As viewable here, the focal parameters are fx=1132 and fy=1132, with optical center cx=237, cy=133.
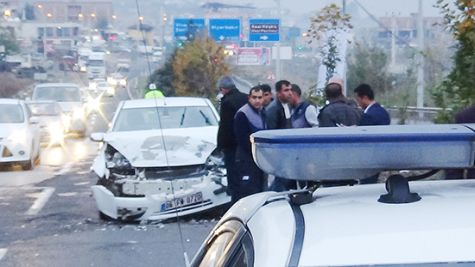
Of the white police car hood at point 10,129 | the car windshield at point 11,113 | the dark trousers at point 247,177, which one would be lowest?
the white police car hood at point 10,129

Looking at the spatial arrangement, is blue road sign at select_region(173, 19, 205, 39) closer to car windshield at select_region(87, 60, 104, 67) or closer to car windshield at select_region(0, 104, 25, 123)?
car windshield at select_region(87, 60, 104, 67)

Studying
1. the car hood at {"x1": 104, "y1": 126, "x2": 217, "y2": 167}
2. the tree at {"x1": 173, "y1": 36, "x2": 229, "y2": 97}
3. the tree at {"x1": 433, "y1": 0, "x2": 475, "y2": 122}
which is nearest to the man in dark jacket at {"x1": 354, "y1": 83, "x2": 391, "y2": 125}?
the tree at {"x1": 433, "y1": 0, "x2": 475, "y2": 122}

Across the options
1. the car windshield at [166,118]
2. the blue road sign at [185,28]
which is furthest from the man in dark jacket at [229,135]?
the blue road sign at [185,28]

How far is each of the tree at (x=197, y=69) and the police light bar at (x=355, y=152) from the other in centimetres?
2710

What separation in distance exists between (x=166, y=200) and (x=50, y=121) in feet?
62.1

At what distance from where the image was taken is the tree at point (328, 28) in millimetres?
18820

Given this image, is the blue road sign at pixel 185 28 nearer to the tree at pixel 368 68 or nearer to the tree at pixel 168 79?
the tree at pixel 168 79

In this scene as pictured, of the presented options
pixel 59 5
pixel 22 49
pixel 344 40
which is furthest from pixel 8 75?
pixel 344 40

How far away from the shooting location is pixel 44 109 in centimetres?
3159

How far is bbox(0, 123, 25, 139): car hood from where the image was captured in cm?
2158

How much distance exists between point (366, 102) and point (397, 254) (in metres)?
8.27

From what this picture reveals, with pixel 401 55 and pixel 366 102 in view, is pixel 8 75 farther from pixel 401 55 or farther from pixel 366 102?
pixel 366 102

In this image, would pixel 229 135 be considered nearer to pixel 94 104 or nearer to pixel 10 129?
pixel 10 129

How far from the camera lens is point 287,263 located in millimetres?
2311
